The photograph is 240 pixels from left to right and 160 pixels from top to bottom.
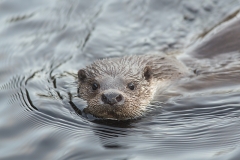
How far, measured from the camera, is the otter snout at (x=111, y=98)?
15.1ft

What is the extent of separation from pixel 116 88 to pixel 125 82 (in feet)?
0.52

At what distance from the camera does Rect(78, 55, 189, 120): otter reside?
4.73m

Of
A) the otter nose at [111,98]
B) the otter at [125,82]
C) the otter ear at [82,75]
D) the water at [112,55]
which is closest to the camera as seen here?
the water at [112,55]

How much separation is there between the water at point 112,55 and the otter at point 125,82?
0.10 meters

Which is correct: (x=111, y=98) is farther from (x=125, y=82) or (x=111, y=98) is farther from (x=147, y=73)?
(x=147, y=73)

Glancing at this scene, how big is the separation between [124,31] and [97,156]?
3328 millimetres

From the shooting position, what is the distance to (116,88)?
4.92 metres

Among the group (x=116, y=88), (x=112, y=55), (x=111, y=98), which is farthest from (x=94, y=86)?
(x=112, y=55)

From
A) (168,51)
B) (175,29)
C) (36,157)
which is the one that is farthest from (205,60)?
(36,157)

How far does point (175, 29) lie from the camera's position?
741 cm

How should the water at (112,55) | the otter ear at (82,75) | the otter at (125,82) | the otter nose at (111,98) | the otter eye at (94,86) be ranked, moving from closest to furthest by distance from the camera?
the water at (112,55), the otter nose at (111,98), the otter at (125,82), the otter eye at (94,86), the otter ear at (82,75)

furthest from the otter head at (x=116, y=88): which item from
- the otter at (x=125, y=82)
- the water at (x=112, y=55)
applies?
the water at (x=112, y=55)

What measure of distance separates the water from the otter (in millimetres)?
101

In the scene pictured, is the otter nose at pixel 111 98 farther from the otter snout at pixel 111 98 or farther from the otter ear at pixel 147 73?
the otter ear at pixel 147 73
